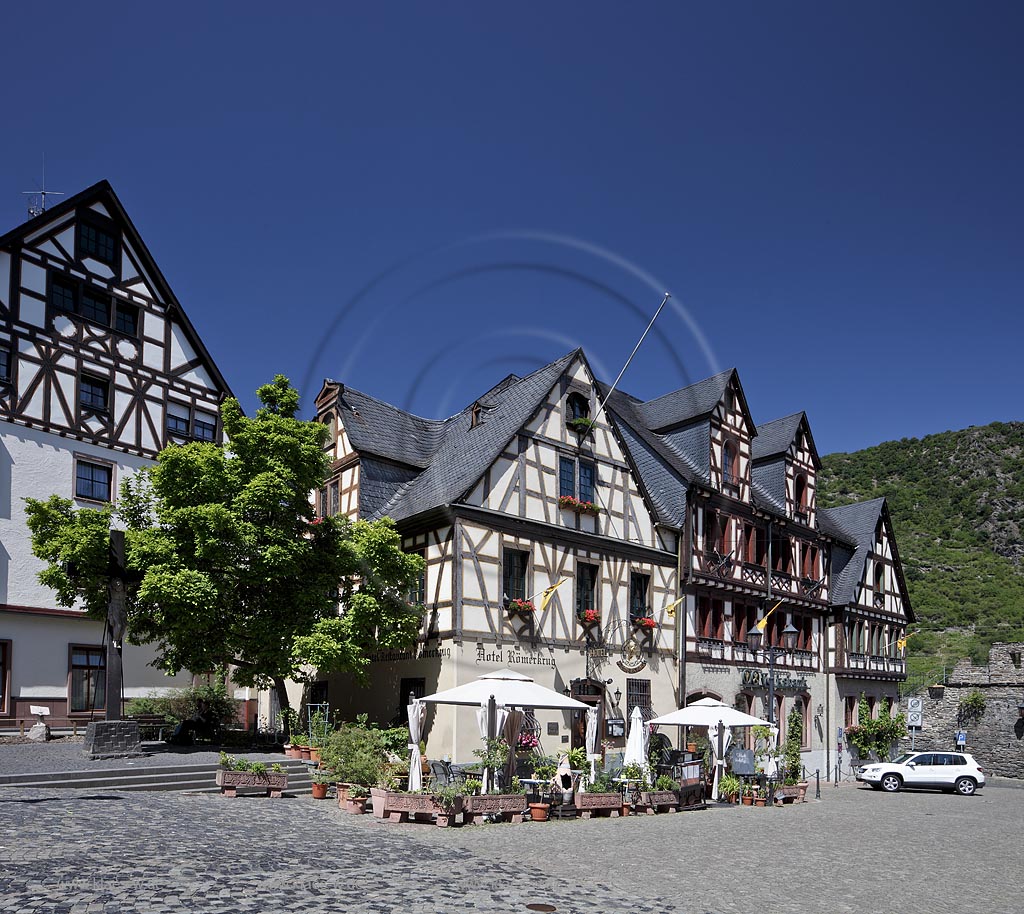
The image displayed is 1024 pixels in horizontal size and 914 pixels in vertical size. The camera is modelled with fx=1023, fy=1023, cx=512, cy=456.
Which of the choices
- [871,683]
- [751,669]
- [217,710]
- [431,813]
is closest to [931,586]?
[871,683]

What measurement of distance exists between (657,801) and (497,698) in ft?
14.4

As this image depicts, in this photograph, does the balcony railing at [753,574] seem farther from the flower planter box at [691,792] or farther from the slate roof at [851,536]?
the flower planter box at [691,792]

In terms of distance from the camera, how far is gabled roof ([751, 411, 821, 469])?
127 feet

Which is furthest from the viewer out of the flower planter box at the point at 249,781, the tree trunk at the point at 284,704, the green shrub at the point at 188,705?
the green shrub at the point at 188,705

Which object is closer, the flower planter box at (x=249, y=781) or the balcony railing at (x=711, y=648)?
the flower planter box at (x=249, y=781)

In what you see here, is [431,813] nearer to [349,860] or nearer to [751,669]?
[349,860]

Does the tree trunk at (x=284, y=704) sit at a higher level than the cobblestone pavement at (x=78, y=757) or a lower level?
higher

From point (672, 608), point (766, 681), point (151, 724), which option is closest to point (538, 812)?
point (672, 608)

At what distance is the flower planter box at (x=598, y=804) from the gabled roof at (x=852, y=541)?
22230 millimetres

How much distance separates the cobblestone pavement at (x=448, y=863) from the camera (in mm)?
10445

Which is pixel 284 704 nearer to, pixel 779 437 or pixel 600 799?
pixel 600 799

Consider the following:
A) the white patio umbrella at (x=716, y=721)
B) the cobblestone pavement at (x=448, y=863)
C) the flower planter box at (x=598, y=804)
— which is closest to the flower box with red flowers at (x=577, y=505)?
the white patio umbrella at (x=716, y=721)

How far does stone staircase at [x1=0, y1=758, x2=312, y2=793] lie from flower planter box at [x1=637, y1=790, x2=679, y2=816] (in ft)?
22.8

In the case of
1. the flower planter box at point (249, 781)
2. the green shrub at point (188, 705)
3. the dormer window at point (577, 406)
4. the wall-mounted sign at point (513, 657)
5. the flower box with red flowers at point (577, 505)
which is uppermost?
the dormer window at point (577, 406)
